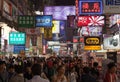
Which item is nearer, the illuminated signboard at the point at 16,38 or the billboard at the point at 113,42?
the billboard at the point at 113,42

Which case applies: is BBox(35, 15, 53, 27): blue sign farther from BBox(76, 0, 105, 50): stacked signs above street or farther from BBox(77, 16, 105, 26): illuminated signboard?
BBox(77, 16, 105, 26): illuminated signboard

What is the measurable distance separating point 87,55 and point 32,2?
1488 inches

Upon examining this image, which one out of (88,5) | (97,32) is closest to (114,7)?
(88,5)

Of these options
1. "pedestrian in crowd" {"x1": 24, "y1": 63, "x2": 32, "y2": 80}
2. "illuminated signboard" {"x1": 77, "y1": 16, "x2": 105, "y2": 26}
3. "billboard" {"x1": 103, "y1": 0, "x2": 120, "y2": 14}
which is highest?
"illuminated signboard" {"x1": 77, "y1": 16, "x2": 105, "y2": 26}

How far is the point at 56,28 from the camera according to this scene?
161 feet

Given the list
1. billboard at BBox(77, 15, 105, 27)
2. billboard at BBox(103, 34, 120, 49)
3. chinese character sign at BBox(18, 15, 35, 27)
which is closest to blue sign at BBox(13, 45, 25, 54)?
chinese character sign at BBox(18, 15, 35, 27)

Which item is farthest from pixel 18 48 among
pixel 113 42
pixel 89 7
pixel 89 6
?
pixel 113 42

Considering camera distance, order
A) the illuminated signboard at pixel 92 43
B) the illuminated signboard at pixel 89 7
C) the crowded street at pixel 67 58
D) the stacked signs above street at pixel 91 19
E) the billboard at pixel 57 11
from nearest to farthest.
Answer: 1. the crowded street at pixel 67 58
2. the illuminated signboard at pixel 89 7
3. the stacked signs above street at pixel 91 19
4. the illuminated signboard at pixel 92 43
5. the billboard at pixel 57 11

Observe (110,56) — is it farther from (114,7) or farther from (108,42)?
(108,42)

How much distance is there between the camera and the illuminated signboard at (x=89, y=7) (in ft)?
68.6

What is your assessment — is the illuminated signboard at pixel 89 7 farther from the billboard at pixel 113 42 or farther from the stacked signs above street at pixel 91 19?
the billboard at pixel 113 42

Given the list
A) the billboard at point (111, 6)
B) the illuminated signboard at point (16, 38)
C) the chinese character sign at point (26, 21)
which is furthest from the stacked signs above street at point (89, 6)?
the illuminated signboard at point (16, 38)

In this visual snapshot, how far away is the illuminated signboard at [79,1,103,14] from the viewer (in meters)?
20.9

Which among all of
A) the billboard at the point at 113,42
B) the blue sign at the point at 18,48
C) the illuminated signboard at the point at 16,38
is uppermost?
the illuminated signboard at the point at 16,38
